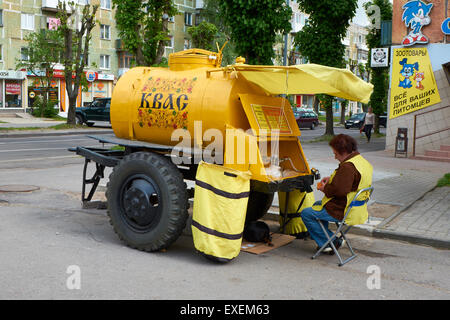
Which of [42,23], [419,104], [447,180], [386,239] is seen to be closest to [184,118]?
[386,239]

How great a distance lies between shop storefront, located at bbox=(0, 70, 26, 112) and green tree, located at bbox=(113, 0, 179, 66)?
24.5 metres

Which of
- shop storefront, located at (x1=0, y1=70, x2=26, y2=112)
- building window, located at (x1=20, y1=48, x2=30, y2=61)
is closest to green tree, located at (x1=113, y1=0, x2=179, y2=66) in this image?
building window, located at (x1=20, y1=48, x2=30, y2=61)

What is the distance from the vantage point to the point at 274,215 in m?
7.52

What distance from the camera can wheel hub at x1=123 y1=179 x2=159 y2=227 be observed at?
223 inches

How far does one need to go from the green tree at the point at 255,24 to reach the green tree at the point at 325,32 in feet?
35.0

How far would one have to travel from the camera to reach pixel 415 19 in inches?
695

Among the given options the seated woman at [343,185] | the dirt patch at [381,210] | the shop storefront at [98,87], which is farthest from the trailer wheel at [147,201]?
the shop storefront at [98,87]

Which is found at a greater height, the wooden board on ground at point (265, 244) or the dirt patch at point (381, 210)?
the dirt patch at point (381, 210)

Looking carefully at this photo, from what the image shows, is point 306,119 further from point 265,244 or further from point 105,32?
point 265,244

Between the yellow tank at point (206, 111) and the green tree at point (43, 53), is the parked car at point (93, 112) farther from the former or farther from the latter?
the yellow tank at point (206, 111)

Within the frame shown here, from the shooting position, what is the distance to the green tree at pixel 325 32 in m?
22.9

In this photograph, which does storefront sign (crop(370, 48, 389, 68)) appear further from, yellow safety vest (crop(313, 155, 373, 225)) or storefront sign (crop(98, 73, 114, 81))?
storefront sign (crop(98, 73, 114, 81))

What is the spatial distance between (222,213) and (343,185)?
1330mm

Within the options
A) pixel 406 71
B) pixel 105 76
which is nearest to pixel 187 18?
pixel 105 76
